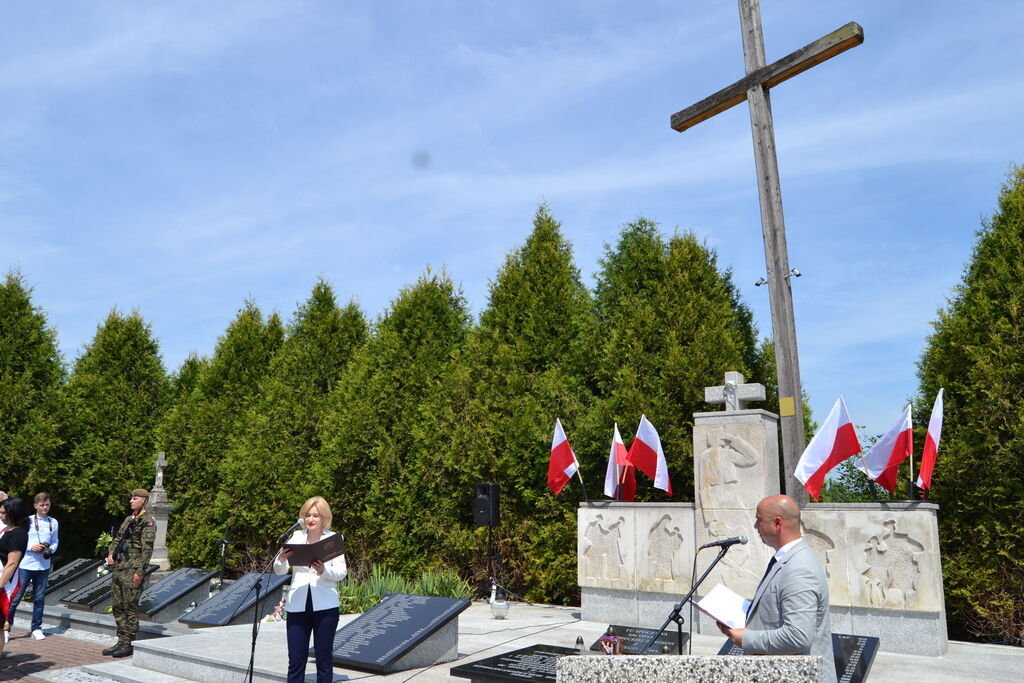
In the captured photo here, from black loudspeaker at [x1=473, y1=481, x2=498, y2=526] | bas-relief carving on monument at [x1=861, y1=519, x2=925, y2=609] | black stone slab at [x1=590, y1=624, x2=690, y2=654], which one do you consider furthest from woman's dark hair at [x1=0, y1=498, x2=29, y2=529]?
bas-relief carving on monument at [x1=861, y1=519, x2=925, y2=609]

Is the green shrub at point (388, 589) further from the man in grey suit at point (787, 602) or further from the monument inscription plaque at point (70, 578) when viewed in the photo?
the man in grey suit at point (787, 602)

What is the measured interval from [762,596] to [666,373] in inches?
350

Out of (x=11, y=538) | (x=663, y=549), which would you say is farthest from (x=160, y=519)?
(x=663, y=549)

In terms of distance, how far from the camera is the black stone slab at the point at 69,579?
12.1 meters

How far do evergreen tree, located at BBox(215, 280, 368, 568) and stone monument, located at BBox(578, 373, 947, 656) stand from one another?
299 inches

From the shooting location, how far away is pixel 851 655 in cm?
613

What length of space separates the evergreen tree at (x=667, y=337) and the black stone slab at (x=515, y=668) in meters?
6.26

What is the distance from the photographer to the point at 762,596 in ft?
11.0

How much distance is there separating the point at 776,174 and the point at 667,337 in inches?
136

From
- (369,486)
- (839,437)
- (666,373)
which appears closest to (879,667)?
(839,437)

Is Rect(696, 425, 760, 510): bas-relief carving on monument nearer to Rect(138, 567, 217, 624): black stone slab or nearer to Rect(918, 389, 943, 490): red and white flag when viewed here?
Rect(918, 389, 943, 490): red and white flag

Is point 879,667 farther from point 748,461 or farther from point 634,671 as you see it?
point 634,671

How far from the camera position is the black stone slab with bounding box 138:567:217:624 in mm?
9773

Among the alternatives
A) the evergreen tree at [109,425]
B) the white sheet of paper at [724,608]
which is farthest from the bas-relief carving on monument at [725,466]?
the evergreen tree at [109,425]
